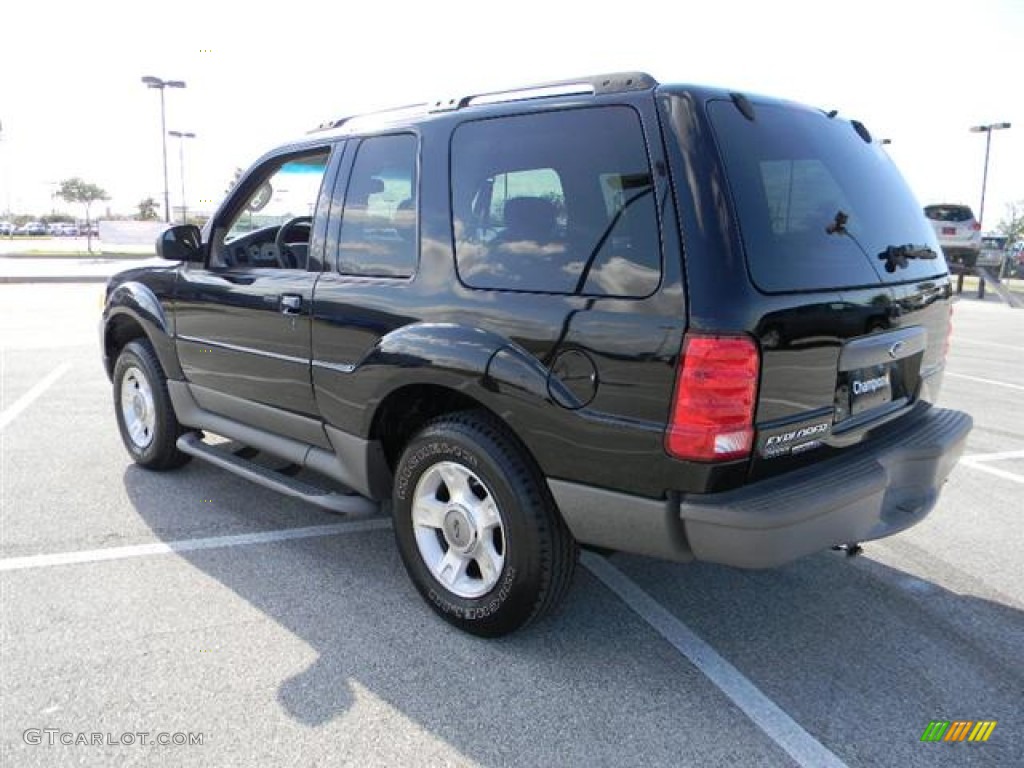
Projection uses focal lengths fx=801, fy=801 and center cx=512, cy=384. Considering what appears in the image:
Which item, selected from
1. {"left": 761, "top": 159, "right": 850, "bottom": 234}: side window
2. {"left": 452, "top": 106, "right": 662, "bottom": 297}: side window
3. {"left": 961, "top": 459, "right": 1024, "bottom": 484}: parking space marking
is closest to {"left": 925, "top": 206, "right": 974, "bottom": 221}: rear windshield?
{"left": 961, "top": 459, "right": 1024, "bottom": 484}: parking space marking

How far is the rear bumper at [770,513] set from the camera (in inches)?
93.5

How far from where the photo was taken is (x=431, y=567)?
10.3 feet

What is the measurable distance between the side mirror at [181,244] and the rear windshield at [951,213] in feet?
72.2

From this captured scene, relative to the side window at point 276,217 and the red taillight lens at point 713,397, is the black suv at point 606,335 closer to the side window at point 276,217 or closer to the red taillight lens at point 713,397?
the red taillight lens at point 713,397

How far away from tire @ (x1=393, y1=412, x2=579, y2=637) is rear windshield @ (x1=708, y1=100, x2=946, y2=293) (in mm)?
1041

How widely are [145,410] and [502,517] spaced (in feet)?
9.96

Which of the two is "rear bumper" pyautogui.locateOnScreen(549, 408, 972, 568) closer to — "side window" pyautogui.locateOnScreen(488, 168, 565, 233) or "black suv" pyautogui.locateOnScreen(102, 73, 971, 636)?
"black suv" pyautogui.locateOnScreen(102, 73, 971, 636)

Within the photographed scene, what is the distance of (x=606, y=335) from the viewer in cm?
247

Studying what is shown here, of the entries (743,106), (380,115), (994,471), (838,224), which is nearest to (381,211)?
(380,115)

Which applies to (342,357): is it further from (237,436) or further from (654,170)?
(654,170)

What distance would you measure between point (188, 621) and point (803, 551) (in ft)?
7.50

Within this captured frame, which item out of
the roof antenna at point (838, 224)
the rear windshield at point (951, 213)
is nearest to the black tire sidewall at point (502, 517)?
the roof antenna at point (838, 224)

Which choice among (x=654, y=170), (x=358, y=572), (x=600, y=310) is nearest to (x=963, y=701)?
(x=600, y=310)

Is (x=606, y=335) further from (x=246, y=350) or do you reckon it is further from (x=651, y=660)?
(x=246, y=350)
